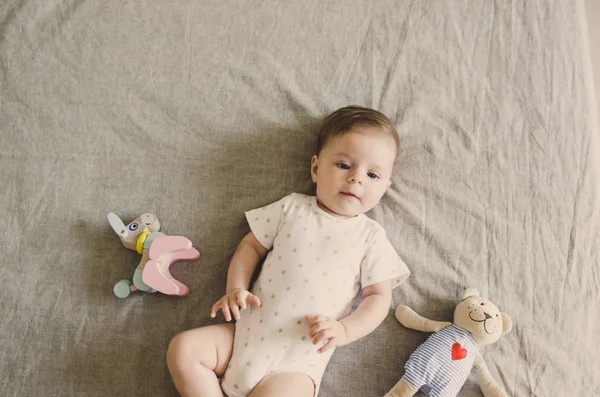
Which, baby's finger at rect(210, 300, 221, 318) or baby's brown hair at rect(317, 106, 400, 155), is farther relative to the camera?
baby's brown hair at rect(317, 106, 400, 155)

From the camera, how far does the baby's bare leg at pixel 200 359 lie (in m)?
0.98

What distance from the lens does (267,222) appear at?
1172 mm

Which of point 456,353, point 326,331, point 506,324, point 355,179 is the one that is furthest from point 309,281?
point 506,324

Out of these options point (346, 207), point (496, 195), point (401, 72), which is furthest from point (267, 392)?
point (401, 72)

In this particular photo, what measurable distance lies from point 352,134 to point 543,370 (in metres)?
0.69

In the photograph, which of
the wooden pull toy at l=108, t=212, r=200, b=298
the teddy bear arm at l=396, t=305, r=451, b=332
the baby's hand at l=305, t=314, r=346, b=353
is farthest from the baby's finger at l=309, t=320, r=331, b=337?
the wooden pull toy at l=108, t=212, r=200, b=298

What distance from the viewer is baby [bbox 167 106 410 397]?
1014 millimetres

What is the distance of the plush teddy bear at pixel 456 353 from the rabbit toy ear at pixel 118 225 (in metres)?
0.69

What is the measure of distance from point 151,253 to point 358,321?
1.59ft

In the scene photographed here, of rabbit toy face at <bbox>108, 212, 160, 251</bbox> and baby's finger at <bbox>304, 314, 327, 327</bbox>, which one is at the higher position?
rabbit toy face at <bbox>108, 212, 160, 251</bbox>

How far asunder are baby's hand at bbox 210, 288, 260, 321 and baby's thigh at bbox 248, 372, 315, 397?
0.48ft

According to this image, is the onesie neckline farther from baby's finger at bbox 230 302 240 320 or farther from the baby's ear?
baby's finger at bbox 230 302 240 320

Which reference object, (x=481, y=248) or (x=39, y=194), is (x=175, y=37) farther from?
(x=481, y=248)

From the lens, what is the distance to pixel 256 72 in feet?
4.31
